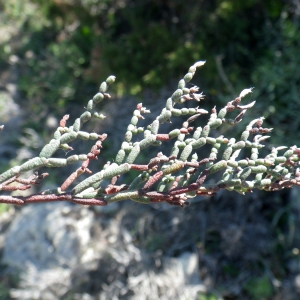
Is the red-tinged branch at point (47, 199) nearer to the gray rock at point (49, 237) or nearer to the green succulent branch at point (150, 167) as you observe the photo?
the green succulent branch at point (150, 167)

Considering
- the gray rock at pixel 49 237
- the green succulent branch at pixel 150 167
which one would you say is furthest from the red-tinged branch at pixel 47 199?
the gray rock at pixel 49 237

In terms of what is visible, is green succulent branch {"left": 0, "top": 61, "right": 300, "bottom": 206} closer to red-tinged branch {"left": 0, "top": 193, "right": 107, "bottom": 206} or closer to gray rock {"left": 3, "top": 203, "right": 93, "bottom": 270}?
red-tinged branch {"left": 0, "top": 193, "right": 107, "bottom": 206}

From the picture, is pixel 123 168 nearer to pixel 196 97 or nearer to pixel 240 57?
pixel 196 97

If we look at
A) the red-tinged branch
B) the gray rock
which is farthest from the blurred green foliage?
the red-tinged branch

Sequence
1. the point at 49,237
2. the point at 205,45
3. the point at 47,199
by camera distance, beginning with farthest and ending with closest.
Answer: the point at 49,237
the point at 205,45
the point at 47,199

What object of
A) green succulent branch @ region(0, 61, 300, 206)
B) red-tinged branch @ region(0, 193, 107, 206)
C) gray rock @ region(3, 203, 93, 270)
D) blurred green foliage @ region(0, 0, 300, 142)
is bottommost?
red-tinged branch @ region(0, 193, 107, 206)

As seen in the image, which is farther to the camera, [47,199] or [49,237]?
[49,237]

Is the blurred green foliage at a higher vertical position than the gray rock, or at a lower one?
higher

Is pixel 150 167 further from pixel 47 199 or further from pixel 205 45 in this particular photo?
pixel 205 45

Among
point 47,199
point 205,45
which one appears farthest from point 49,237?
point 47,199

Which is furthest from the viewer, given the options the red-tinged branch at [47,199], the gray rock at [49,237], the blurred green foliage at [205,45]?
the gray rock at [49,237]

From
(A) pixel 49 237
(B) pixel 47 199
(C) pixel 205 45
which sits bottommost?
(B) pixel 47 199

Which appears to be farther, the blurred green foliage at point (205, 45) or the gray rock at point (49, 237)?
the gray rock at point (49, 237)

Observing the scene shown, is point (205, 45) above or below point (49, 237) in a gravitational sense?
above
